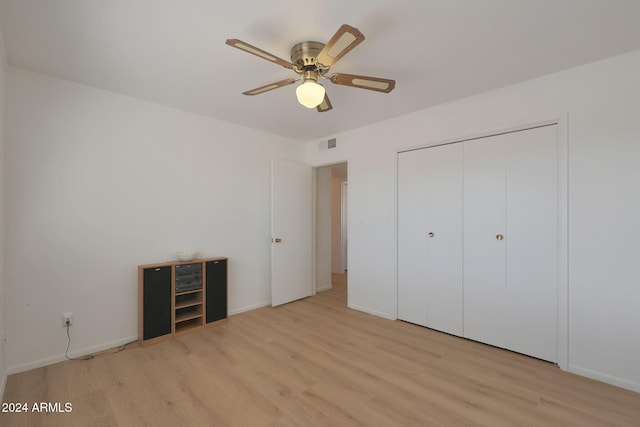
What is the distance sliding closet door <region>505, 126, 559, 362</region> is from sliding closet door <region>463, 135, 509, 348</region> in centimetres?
6

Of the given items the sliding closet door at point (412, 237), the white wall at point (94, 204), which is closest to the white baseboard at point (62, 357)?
the white wall at point (94, 204)

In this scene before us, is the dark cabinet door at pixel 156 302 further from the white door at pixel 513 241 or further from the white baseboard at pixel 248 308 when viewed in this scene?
the white door at pixel 513 241

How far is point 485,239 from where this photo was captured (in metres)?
2.74

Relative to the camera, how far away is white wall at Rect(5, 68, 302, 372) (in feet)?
7.45

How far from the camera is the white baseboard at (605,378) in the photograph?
78.8 inches

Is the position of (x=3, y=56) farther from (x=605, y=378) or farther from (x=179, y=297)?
(x=605, y=378)

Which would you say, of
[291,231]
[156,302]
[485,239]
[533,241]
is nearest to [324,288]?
[291,231]

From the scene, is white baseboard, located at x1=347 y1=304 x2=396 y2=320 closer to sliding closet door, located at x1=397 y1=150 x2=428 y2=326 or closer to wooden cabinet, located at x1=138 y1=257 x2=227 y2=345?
sliding closet door, located at x1=397 y1=150 x2=428 y2=326

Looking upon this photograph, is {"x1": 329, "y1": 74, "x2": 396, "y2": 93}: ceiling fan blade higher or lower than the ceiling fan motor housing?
lower

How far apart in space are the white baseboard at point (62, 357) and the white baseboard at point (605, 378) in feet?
13.1

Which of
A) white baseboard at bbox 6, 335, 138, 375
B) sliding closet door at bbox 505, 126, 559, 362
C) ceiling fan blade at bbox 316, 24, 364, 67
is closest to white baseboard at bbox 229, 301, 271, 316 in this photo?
white baseboard at bbox 6, 335, 138, 375

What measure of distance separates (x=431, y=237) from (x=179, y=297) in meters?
3.00

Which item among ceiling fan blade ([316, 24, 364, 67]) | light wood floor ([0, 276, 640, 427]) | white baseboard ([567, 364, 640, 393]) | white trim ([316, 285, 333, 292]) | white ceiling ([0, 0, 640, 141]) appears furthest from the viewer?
white trim ([316, 285, 333, 292])

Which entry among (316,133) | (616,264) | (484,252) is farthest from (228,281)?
(616,264)
